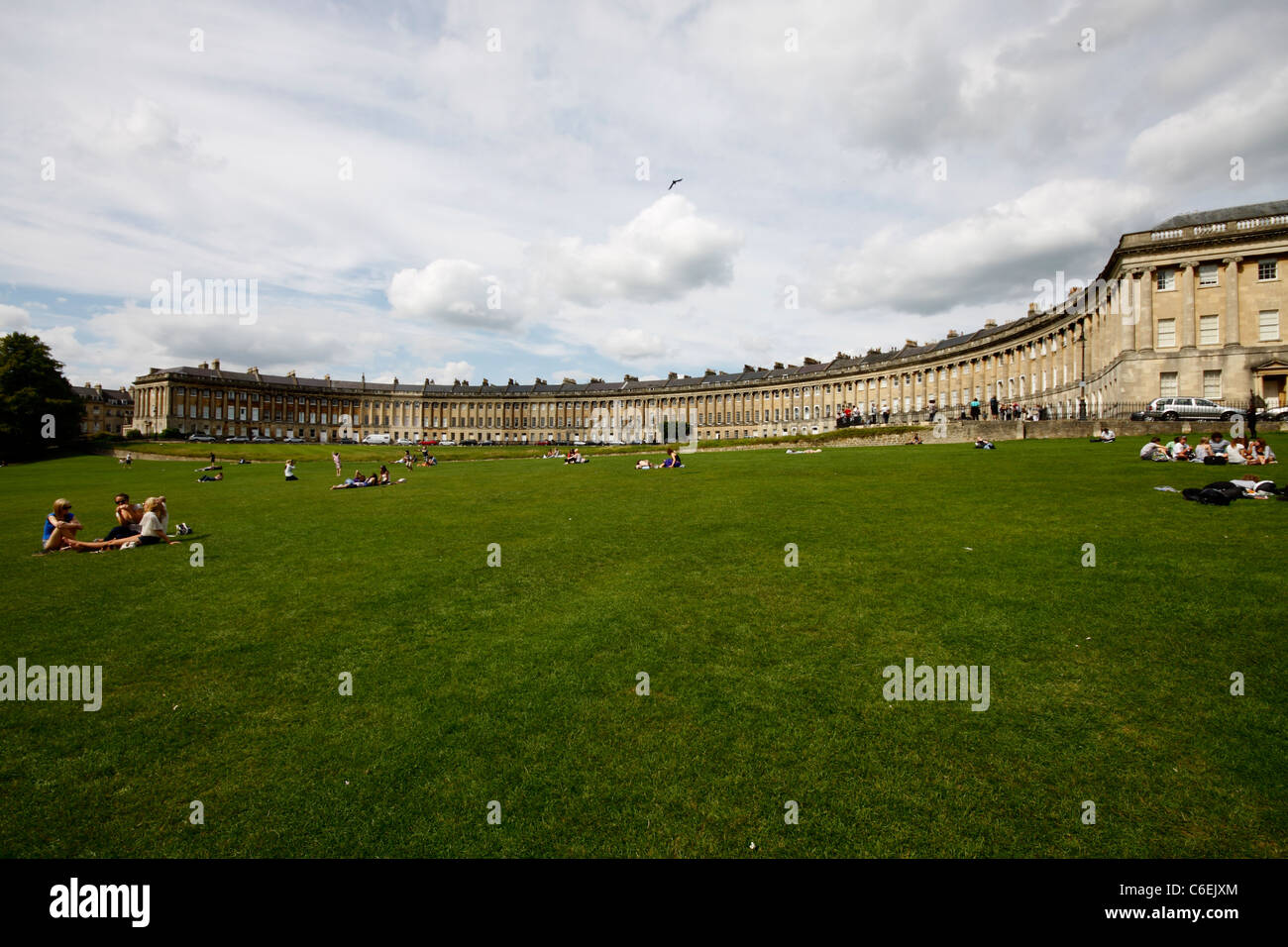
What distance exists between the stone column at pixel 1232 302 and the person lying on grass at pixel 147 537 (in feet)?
219

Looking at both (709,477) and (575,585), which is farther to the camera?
(709,477)

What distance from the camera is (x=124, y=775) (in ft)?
18.5

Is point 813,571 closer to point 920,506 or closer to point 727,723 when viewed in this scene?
point 727,723

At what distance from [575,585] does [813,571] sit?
4563 millimetres

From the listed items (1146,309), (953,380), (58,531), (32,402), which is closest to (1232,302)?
(1146,309)

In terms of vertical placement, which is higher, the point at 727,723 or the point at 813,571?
the point at 813,571

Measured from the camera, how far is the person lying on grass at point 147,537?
14.6 metres

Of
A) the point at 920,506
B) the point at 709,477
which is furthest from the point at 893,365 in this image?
the point at 920,506

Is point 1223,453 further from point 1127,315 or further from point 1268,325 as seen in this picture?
point 1268,325

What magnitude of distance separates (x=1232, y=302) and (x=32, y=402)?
389 feet

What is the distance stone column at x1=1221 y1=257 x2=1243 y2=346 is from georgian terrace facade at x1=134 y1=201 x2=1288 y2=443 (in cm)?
9

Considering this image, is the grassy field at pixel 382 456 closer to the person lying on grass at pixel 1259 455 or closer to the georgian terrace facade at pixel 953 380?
the georgian terrace facade at pixel 953 380

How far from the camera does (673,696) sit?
6930mm
